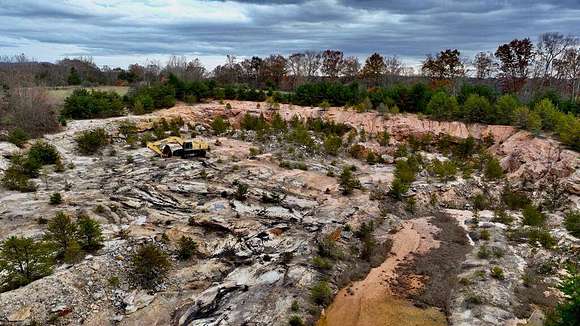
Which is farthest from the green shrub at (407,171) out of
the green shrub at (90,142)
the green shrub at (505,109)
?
the green shrub at (90,142)

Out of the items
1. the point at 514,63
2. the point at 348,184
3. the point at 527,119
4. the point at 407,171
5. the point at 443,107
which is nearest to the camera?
the point at 348,184

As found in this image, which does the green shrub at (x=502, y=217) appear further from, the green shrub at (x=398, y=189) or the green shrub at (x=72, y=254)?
the green shrub at (x=72, y=254)

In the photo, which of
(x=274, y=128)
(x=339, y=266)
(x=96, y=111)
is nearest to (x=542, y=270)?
(x=339, y=266)

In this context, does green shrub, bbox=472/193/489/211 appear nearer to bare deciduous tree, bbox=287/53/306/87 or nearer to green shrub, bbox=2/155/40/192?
green shrub, bbox=2/155/40/192

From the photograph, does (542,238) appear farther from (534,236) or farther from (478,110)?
(478,110)

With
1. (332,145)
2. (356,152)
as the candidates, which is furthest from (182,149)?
(356,152)

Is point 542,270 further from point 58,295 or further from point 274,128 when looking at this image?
point 274,128
